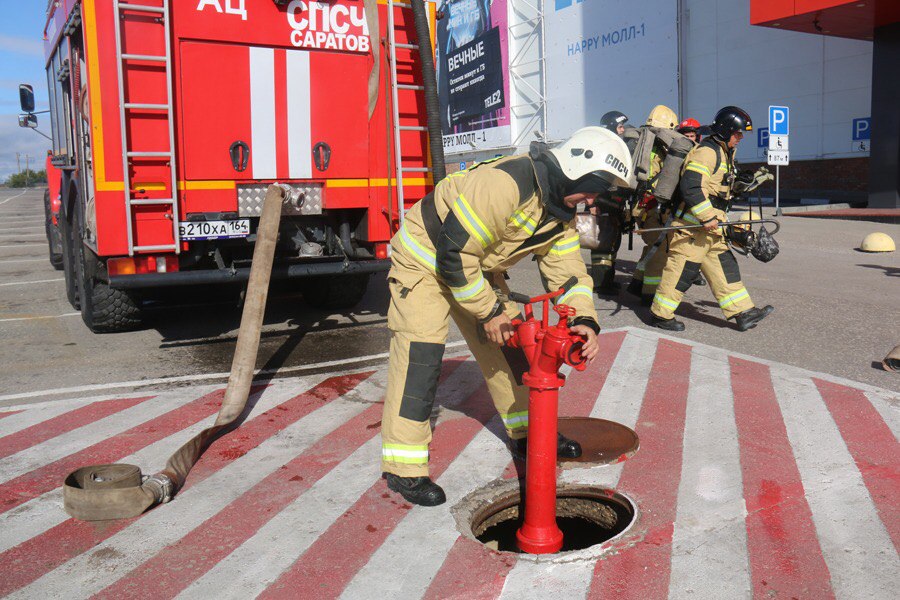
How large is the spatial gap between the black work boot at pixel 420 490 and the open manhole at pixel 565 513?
0.11 meters

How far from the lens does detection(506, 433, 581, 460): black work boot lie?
4.07 m

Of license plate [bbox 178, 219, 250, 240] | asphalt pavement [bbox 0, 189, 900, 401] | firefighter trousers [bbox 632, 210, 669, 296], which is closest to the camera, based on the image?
asphalt pavement [bbox 0, 189, 900, 401]

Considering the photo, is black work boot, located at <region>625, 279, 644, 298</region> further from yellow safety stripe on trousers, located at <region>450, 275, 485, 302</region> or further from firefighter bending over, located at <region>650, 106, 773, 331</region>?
yellow safety stripe on trousers, located at <region>450, 275, 485, 302</region>

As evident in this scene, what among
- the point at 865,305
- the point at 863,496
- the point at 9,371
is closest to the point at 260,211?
the point at 9,371

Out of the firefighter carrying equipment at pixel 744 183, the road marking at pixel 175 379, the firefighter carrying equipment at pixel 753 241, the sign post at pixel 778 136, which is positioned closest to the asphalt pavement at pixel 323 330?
the road marking at pixel 175 379

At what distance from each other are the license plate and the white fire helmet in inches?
143

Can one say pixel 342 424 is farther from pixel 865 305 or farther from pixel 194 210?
pixel 865 305

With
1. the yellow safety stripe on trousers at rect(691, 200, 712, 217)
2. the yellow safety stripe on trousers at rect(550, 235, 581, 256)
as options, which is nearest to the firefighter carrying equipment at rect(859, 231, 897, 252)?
the yellow safety stripe on trousers at rect(691, 200, 712, 217)

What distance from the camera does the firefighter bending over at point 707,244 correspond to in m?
6.91

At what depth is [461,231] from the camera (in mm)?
3342

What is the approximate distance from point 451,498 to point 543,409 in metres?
0.74

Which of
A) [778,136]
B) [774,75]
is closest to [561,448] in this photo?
[778,136]

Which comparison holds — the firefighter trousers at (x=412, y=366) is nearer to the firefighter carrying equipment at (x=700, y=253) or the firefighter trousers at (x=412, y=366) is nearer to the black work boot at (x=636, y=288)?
the firefighter carrying equipment at (x=700, y=253)

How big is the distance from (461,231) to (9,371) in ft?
14.9
